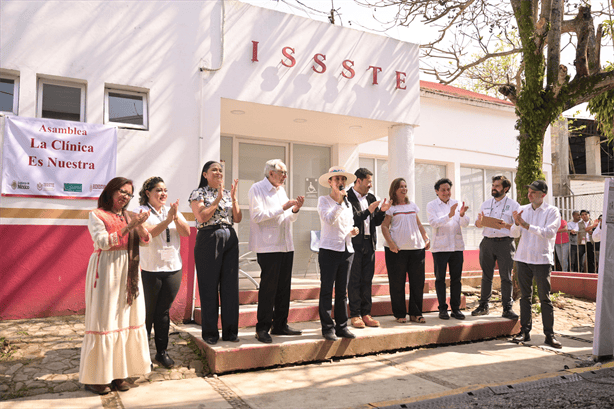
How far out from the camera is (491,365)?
5031 mm

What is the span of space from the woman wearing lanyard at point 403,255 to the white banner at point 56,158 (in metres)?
3.69

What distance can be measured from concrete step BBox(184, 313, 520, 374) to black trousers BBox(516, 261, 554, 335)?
20.6 inches

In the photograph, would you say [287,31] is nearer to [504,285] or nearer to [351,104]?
[351,104]

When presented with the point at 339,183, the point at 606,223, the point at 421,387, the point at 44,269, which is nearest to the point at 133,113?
the point at 44,269

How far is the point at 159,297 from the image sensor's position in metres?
4.46

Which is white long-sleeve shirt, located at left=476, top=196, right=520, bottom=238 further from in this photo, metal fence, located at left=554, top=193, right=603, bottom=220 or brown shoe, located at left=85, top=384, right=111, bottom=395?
metal fence, located at left=554, top=193, right=603, bottom=220

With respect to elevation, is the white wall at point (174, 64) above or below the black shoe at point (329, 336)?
above

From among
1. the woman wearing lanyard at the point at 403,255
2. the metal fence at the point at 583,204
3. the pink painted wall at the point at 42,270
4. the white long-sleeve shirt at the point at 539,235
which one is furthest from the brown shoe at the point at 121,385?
the metal fence at the point at 583,204

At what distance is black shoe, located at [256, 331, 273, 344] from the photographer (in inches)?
190

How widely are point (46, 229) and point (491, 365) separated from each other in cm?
534

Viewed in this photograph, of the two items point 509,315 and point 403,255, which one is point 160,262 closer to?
point 403,255

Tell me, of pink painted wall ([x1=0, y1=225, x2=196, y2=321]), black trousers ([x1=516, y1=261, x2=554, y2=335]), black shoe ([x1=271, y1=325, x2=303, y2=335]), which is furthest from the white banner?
black trousers ([x1=516, y1=261, x2=554, y2=335])

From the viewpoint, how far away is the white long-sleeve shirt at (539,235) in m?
5.55

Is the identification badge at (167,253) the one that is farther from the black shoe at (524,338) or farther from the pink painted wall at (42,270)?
the black shoe at (524,338)
